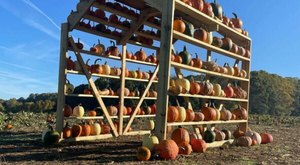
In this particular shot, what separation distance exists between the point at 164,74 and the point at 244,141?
3791 mm

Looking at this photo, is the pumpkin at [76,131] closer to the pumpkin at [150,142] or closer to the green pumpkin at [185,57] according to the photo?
the pumpkin at [150,142]

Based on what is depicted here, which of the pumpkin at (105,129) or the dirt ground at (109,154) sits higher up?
the pumpkin at (105,129)

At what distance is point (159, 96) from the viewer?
752cm

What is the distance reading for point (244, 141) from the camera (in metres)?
10.1

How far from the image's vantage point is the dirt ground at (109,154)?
6.93 metres

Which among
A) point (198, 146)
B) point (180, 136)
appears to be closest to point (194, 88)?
point (198, 146)

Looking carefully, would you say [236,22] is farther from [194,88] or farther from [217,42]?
[194,88]

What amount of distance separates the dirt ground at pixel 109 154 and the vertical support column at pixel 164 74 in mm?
713

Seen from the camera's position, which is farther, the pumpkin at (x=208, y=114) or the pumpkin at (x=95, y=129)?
the pumpkin at (x=95, y=129)

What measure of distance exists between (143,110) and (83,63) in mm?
3723

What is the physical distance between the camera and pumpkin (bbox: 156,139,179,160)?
6.95 metres

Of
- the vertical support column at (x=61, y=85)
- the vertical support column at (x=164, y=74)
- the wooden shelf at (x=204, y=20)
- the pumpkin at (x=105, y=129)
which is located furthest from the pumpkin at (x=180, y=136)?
the pumpkin at (x=105, y=129)

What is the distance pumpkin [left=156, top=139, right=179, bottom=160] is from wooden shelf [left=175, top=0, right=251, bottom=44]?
293 cm

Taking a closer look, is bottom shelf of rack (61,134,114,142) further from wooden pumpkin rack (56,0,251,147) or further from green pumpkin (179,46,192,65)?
green pumpkin (179,46,192,65)
